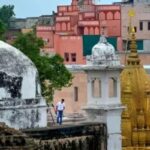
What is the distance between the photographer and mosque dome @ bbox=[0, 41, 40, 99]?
1598 cm

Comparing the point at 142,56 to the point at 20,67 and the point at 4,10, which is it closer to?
the point at 20,67

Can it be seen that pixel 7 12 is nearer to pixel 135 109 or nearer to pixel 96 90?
Result: pixel 135 109

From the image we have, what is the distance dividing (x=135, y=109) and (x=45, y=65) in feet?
17.7

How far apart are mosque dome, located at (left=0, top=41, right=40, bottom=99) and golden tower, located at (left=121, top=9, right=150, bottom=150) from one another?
338 inches

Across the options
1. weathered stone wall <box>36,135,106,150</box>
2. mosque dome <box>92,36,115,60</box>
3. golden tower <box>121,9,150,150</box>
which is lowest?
weathered stone wall <box>36,135,106,150</box>

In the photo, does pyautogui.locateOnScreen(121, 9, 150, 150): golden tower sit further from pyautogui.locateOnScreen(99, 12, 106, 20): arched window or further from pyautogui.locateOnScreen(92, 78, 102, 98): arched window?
pyautogui.locateOnScreen(99, 12, 106, 20): arched window

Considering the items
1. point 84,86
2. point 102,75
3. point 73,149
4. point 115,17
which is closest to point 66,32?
point 115,17

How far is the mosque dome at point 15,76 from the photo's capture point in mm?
15977


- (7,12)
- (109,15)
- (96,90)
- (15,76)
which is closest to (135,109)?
(96,90)

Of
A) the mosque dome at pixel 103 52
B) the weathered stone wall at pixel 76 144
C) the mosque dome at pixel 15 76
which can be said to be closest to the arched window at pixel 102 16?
the mosque dome at pixel 103 52

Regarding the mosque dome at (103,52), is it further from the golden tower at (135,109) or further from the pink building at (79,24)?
the pink building at (79,24)

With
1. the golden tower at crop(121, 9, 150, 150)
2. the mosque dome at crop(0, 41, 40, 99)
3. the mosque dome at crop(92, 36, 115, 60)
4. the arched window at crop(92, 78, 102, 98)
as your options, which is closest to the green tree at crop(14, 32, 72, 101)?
the golden tower at crop(121, 9, 150, 150)

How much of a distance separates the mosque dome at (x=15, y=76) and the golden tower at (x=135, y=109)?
28.1ft

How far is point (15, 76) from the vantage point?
16031mm
